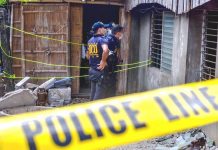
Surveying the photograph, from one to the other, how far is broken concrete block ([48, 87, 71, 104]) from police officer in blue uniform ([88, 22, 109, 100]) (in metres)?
2.13

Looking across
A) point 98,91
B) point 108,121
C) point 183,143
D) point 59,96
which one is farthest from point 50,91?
point 108,121

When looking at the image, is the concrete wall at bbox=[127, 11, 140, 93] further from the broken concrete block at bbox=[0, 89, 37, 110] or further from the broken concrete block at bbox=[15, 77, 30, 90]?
the broken concrete block at bbox=[0, 89, 37, 110]

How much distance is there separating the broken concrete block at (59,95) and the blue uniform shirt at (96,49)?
7.83 ft

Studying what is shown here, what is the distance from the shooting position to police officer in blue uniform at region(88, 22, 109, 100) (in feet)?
27.3

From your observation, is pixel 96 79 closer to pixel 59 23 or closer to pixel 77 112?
pixel 59 23

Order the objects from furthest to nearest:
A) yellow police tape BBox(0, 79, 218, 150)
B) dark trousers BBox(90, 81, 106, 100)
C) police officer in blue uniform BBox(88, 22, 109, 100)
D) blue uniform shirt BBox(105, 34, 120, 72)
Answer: blue uniform shirt BBox(105, 34, 120, 72), dark trousers BBox(90, 81, 106, 100), police officer in blue uniform BBox(88, 22, 109, 100), yellow police tape BBox(0, 79, 218, 150)

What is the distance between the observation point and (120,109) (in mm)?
2156

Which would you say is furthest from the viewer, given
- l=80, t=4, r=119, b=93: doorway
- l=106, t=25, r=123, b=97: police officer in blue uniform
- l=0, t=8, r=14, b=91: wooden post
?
l=80, t=4, r=119, b=93: doorway

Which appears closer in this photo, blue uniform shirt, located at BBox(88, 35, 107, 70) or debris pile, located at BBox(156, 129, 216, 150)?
debris pile, located at BBox(156, 129, 216, 150)

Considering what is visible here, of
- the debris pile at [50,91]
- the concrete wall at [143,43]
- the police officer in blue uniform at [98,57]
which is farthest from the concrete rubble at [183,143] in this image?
the concrete wall at [143,43]

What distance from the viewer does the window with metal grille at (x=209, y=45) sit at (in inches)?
279

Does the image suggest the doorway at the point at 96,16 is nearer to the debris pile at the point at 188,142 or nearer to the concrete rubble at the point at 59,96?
the concrete rubble at the point at 59,96

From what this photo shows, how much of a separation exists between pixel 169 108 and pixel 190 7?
16.2 ft

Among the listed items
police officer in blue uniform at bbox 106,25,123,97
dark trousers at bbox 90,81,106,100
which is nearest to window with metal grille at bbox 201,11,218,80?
dark trousers at bbox 90,81,106,100
